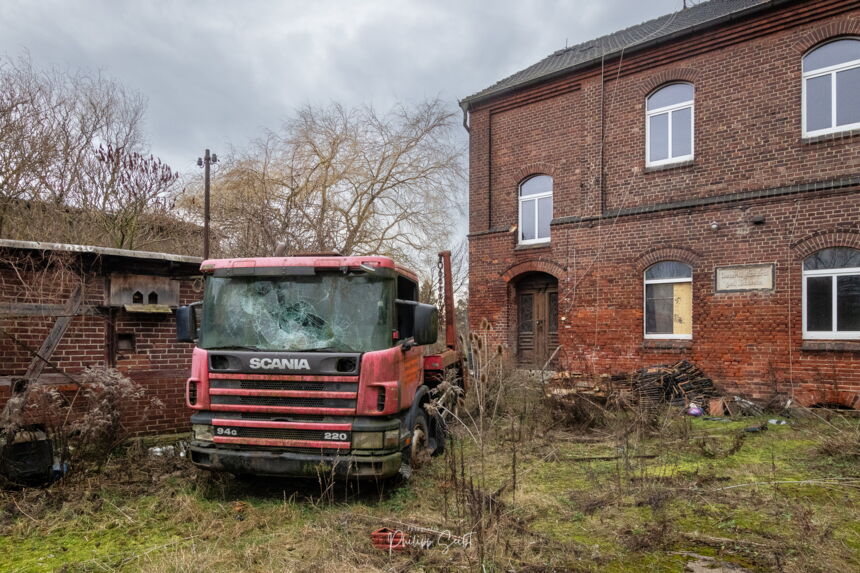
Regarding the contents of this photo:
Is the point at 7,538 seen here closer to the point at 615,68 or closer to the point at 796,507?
the point at 796,507

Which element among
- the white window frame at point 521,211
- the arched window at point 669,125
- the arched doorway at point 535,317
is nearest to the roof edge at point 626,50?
the arched window at point 669,125

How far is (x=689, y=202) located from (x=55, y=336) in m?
11.3

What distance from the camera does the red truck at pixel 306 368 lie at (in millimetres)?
4871

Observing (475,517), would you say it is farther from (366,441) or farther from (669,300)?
(669,300)

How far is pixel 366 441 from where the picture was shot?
191 inches

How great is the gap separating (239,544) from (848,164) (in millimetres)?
11458

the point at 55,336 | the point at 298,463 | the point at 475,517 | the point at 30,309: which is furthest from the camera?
the point at 55,336

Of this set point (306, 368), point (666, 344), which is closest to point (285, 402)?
point (306, 368)

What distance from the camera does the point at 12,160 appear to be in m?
12.0

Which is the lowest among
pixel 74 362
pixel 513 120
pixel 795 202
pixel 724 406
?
pixel 724 406

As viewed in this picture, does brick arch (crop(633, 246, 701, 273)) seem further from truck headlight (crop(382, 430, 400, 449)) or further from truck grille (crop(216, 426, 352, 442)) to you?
truck grille (crop(216, 426, 352, 442))

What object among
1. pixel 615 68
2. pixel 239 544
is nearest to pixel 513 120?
pixel 615 68

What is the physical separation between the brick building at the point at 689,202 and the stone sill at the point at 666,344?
3cm

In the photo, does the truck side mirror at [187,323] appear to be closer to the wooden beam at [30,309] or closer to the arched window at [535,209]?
the wooden beam at [30,309]
